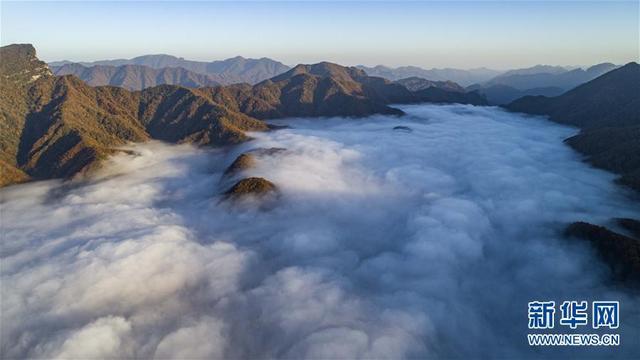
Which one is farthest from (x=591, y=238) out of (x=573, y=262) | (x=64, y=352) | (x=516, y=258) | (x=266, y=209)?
(x=64, y=352)

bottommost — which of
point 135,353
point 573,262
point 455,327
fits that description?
point 135,353

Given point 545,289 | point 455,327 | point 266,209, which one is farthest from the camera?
point 266,209

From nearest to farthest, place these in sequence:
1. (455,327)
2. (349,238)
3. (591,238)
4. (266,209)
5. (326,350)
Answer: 1. (326,350)
2. (455,327)
3. (591,238)
4. (349,238)
5. (266,209)

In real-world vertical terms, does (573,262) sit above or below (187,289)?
above

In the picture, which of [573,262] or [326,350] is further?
[573,262]

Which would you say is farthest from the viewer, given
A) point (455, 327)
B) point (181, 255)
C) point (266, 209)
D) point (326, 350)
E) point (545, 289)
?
point (266, 209)

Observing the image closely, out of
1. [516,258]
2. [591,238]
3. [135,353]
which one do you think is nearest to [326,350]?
[135,353]

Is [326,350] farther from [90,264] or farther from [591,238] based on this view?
[591,238]

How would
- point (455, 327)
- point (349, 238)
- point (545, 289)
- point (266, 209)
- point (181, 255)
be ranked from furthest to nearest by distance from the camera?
point (266, 209) → point (349, 238) → point (181, 255) → point (545, 289) → point (455, 327)

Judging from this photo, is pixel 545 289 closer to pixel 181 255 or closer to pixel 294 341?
pixel 294 341
